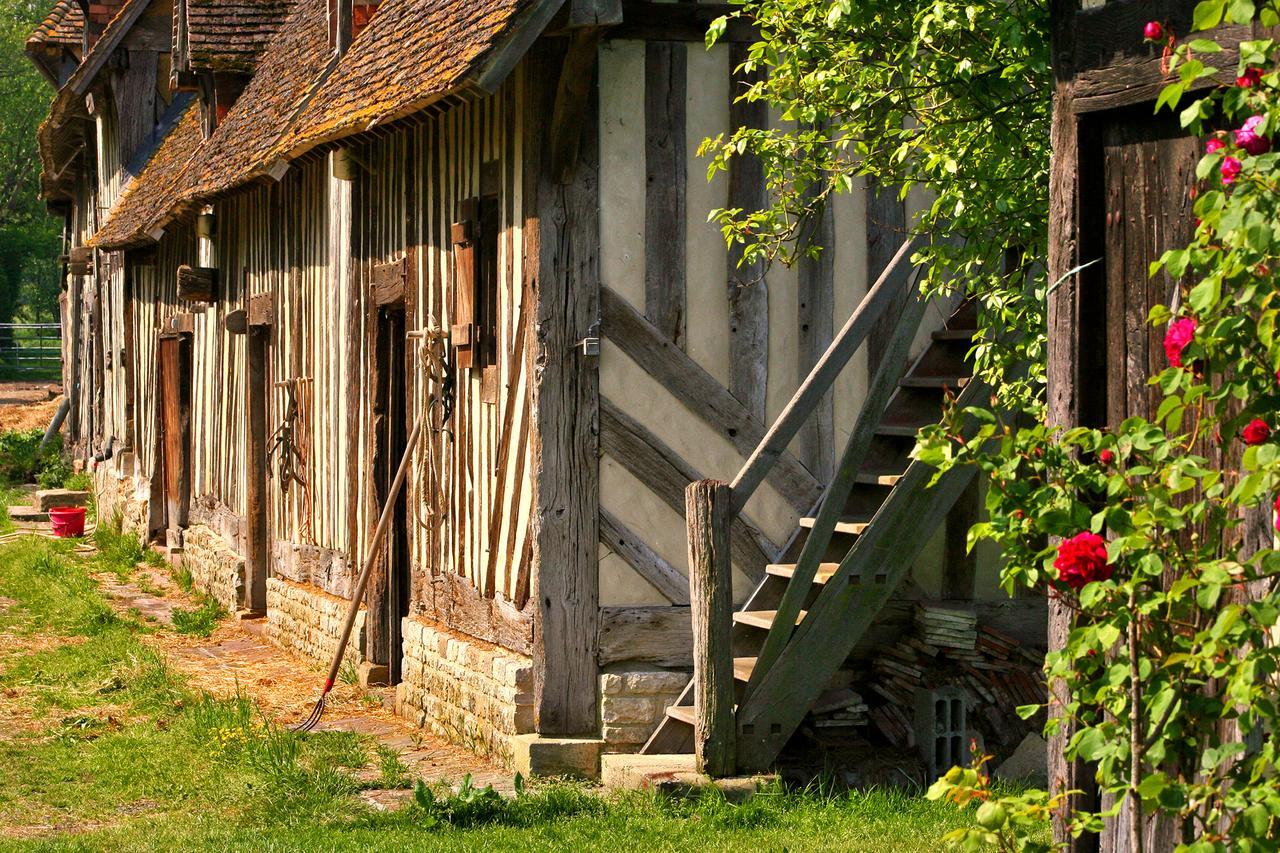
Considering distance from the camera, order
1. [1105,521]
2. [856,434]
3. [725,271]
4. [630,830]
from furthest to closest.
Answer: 1. [725,271]
2. [856,434]
3. [630,830]
4. [1105,521]

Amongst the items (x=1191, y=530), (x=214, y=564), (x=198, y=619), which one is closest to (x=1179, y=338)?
(x=1191, y=530)

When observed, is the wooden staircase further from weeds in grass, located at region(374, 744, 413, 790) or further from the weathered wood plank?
weeds in grass, located at region(374, 744, 413, 790)

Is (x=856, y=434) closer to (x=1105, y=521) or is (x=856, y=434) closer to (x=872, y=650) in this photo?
(x=872, y=650)

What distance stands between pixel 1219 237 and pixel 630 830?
391 cm

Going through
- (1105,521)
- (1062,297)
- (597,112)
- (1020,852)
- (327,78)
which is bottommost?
(1020,852)

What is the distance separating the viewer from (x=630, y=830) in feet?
21.2

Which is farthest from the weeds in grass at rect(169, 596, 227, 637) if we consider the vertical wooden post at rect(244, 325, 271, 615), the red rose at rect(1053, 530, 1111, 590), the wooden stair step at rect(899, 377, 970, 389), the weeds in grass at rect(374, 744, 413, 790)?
the red rose at rect(1053, 530, 1111, 590)

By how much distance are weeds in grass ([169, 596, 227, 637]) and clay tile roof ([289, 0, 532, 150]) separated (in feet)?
14.0

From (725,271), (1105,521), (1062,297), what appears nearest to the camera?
(1105,521)

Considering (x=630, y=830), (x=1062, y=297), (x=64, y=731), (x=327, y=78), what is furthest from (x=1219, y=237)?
(x=327, y=78)

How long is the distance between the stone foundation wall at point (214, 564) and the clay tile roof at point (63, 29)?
9.50 meters

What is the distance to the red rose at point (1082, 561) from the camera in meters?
3.60

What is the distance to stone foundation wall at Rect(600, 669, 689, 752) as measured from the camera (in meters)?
7.74

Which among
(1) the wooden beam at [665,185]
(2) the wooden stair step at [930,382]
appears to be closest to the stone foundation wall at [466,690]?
(1) the wooden beam at [665,185]
